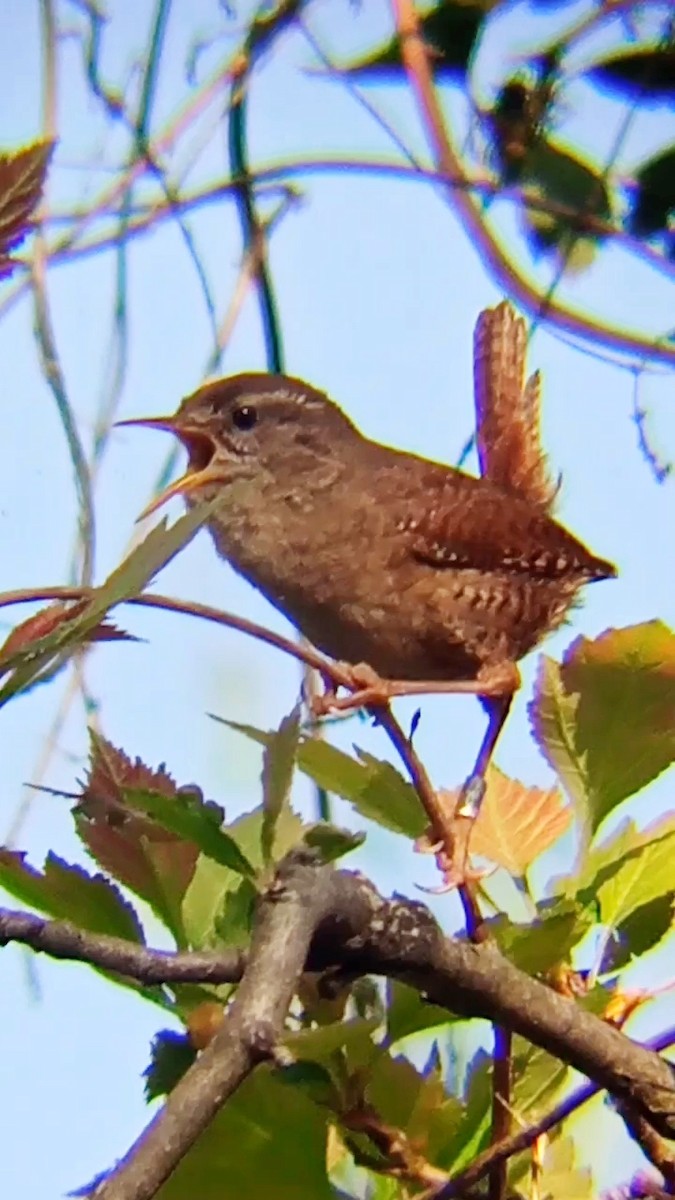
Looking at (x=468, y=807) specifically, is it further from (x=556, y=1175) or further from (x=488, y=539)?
(x=488, y=539)

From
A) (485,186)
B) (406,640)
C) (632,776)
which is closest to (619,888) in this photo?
(632,776)

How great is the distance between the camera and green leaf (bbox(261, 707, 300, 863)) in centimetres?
63

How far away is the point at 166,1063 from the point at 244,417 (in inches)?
42.8

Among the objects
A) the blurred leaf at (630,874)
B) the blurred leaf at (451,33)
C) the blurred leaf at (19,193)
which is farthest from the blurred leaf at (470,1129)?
the blurred leaf at (451,33)

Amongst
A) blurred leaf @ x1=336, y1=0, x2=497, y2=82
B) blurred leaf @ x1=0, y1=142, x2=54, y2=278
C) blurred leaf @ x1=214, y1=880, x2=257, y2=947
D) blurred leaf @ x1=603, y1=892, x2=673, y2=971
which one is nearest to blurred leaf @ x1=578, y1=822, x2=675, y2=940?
blurred leaf @ x1=603, y1=892, x2=673, y2=971

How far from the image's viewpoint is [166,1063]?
75 centimetres

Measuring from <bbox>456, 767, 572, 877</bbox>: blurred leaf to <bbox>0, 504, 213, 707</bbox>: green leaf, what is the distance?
43cm

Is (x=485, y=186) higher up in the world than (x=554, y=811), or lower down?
higher up

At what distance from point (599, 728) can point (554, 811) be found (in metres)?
0.08

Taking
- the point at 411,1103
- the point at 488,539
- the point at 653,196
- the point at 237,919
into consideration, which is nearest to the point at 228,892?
the point at 237,919

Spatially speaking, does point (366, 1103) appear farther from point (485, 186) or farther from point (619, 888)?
point (485, 186)

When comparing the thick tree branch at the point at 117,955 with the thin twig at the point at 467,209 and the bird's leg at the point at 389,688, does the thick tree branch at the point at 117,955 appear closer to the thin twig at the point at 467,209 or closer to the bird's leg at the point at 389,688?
the bird's leg at the point at 389,688

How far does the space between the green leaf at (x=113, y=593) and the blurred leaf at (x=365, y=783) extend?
30 centimetres

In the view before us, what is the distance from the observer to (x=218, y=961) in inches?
23.5
